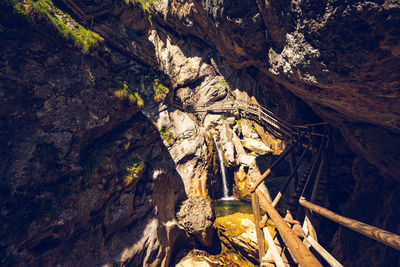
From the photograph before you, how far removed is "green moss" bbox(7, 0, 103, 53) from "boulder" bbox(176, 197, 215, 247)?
23.1 feet

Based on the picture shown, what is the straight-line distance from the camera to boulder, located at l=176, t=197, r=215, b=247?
20.6 feet

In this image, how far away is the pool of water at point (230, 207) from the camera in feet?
28.1

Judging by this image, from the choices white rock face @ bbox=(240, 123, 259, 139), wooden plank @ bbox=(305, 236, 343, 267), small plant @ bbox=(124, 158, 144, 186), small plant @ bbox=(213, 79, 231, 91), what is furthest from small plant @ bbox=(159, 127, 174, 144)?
small plant @ bbox=(213, 79, 231, 91)

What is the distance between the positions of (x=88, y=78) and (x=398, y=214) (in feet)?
27.0

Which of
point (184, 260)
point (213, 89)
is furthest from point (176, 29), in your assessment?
point (184, 260)

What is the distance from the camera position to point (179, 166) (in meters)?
10.1

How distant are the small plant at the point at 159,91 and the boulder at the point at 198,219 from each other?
7.12 metres

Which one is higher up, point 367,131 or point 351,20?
point 351,20

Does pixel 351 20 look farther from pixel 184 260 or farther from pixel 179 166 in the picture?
pixel 179 166

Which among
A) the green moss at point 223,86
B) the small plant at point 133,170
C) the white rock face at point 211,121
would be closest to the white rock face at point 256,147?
the white rock face at point 211,121

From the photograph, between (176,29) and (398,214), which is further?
(176,29)

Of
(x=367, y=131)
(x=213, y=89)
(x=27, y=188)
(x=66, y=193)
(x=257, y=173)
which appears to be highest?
(x=213, y=89)

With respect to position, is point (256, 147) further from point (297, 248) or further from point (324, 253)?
point (297, 248)

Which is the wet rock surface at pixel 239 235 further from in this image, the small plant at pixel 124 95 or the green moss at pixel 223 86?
the green moss at pixel 223 86
